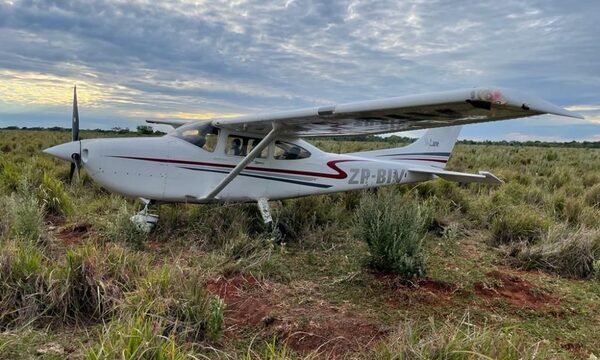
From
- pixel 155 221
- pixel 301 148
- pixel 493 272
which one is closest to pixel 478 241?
pixel 493 272

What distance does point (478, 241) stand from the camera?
716 centimetres

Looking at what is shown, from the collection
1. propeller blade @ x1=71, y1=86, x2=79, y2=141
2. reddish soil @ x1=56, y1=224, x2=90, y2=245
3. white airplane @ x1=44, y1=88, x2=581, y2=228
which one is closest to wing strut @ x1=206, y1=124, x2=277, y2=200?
white airplane @ x1=44, y1=88, x2=581, y2=228

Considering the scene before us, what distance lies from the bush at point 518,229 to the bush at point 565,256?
0.71m

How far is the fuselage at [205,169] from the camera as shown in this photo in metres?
6.84

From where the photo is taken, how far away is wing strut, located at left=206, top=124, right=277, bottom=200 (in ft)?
21.8

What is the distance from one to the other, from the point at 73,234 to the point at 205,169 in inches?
82.2

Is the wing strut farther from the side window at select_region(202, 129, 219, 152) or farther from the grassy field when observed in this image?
the side window at select_region(202, 129, 219, 152)

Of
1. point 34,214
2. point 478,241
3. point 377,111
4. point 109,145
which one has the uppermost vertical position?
point 377,111

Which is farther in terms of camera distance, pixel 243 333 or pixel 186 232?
pixel 186 232

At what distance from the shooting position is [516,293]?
15.9 feet

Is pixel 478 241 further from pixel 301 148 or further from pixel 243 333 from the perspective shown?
pixel 243 333

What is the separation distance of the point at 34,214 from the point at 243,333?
3414 millimetres

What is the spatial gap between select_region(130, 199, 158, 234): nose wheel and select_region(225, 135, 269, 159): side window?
1.46 m

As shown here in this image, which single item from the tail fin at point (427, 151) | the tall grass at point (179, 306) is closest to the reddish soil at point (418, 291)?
the tall grass at point (179, 306)
